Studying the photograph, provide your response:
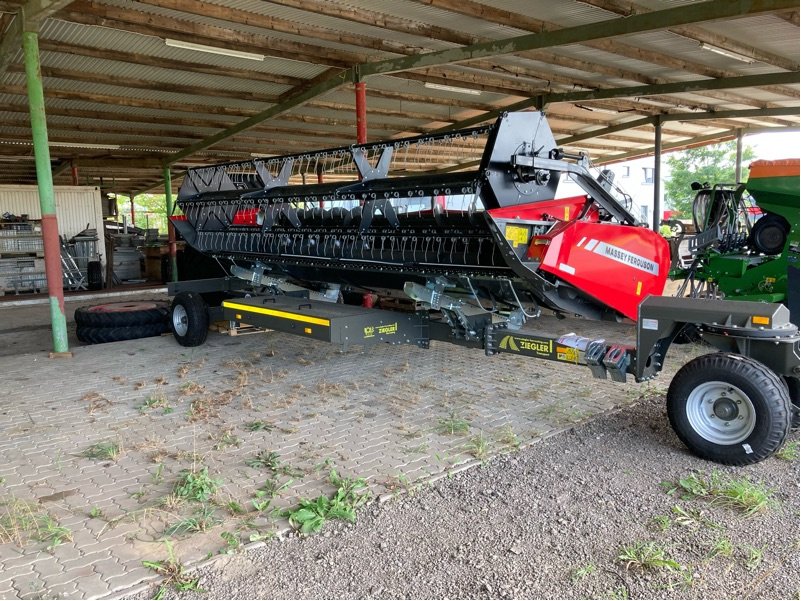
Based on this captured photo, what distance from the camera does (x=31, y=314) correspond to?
1207 centimetres

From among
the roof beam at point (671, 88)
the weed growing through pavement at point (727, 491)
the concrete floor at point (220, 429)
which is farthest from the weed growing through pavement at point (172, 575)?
the roof beam at point (671, 88)

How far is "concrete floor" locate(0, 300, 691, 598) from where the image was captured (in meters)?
3.22

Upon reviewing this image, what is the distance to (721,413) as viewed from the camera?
402 centimetres

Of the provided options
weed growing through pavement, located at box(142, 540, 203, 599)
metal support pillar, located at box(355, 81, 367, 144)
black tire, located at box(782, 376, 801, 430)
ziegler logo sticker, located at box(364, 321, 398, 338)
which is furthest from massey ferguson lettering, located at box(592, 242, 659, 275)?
metal support pillar, located at box(355, 81, 367, 144)

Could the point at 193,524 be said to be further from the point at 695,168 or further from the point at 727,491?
the point at 695,168

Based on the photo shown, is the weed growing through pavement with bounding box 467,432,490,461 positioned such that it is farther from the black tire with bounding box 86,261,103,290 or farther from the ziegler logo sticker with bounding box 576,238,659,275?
the black tire with bounding box 86,261,103,290

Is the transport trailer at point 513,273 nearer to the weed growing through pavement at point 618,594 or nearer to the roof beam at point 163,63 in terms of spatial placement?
the weed growing through pavement at point 618,594

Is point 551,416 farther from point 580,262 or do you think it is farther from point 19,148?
point 19,148

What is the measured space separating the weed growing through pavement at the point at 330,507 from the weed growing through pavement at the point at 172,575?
604mm

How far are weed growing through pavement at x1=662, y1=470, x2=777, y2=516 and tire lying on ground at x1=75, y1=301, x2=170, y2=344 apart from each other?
22.4ft

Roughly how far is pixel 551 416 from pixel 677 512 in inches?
69.3

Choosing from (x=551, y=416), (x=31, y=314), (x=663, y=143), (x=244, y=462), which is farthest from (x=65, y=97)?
(x=663, y=143)

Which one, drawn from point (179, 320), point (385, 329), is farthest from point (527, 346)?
point (179, 320)

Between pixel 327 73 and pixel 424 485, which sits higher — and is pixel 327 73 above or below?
above
